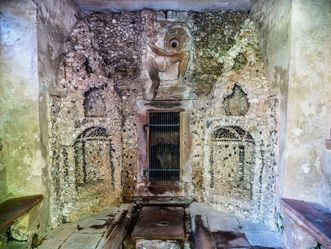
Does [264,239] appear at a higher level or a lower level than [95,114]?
lower

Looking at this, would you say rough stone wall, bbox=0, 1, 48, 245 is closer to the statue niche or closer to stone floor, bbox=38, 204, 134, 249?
stone floor, bbox=38, 204, 134, 249

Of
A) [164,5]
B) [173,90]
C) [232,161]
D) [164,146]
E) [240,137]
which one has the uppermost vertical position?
[164,5]

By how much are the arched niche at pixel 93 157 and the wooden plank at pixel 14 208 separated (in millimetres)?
801

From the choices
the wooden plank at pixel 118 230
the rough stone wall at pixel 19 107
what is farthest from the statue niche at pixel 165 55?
the wooden plank at pixel 118 230

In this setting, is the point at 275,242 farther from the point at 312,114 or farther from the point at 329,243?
the point at 312,114

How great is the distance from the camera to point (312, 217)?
2281 mm

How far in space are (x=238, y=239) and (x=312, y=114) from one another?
159cm

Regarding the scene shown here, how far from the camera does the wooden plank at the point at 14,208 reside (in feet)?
7.37

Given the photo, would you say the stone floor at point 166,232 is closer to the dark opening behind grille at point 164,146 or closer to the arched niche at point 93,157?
the arched niche at point 93,157

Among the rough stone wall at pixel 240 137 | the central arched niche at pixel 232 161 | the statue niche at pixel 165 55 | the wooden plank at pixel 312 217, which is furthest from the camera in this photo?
the statue niche at pixel 165 55

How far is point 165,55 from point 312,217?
9.09 ft

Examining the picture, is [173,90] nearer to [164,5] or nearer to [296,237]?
[164,5]

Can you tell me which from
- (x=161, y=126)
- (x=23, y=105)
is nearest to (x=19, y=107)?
(x=23, y=105)

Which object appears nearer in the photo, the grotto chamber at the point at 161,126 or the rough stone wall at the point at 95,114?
the grotto chamber at the point at 161,126
